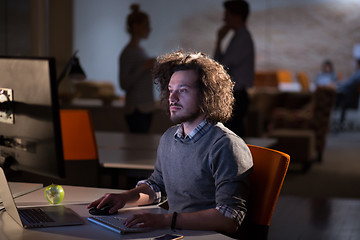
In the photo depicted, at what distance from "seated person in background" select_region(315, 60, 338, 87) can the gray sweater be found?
695 centimetres

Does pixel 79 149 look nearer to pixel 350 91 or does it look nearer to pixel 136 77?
pixel 136 77

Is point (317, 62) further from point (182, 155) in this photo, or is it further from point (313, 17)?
point (182, 155)

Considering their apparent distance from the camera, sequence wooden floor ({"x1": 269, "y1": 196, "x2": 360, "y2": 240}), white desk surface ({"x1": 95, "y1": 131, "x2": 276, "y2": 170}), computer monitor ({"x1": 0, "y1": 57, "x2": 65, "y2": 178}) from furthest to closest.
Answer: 1. wooden floor ({"x1": 269, "y1": 196, "x2": 360, "y2": 240})
2. white desk surface ({"x1": 95, "y1": 131, "x2": 276, "y2": 170})
3. computer monitor ({"x1": 0, "y1": 57, "x2": 65, "y2": 178})

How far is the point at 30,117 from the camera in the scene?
1.63m

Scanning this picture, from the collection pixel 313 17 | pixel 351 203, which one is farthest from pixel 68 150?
pixel 313 17

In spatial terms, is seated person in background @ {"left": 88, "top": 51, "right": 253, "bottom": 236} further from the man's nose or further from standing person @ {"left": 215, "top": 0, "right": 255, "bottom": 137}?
standing person @ {"left": 215, "top": 0, "right": 255, "bottom": 137}

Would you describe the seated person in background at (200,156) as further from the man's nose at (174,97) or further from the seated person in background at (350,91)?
the seated person in background at (350,91)

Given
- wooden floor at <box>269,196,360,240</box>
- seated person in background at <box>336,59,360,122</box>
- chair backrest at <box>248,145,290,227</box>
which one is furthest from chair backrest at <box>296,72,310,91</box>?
chair backrest at <box>248,145,290,227</box>

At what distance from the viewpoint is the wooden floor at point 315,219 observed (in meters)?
4.18

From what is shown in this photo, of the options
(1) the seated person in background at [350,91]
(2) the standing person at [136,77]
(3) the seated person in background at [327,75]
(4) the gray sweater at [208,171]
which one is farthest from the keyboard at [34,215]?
(3) the seated person in background at [327,75]

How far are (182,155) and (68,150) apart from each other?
1.57m

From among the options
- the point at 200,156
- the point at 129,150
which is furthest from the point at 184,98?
the point at 129,150

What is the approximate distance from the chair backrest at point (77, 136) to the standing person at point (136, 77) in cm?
144

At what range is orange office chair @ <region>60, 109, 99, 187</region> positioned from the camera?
127 inches
